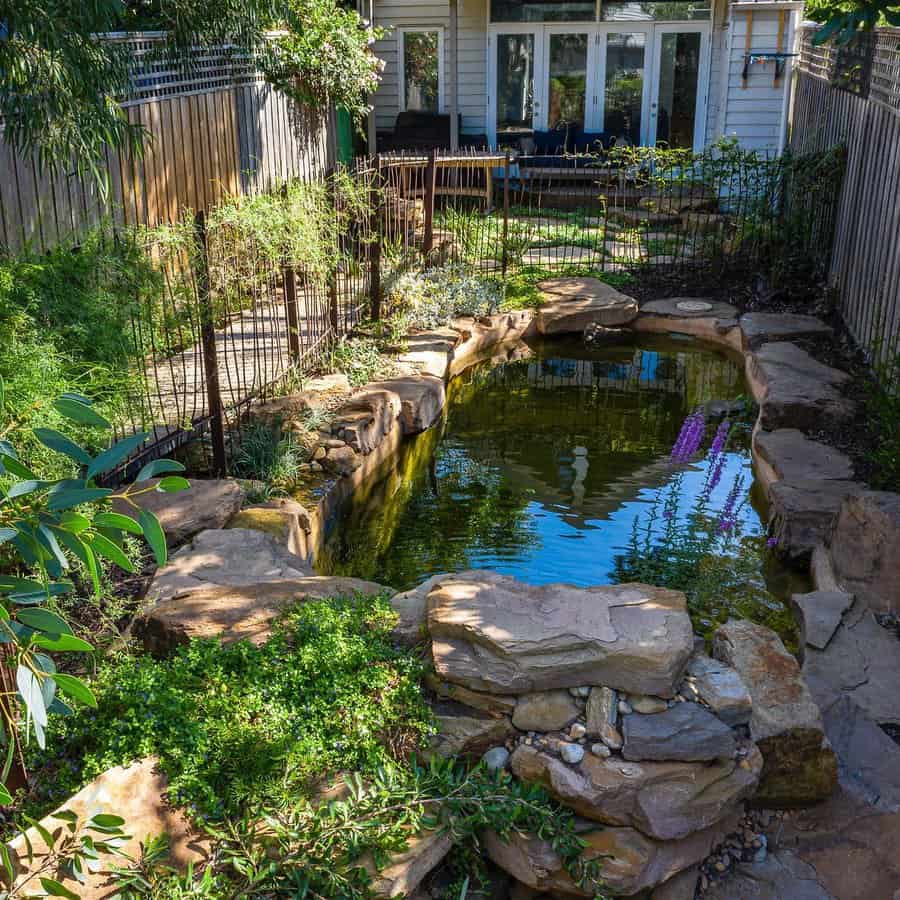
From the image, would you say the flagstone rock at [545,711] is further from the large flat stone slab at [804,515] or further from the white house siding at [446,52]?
the white house siding at [446,52]

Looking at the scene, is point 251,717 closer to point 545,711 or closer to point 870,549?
point 545,711

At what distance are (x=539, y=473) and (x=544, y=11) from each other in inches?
460

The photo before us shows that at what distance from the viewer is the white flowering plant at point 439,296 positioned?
880 centimetres

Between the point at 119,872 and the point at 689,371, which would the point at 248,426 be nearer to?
the point at 119,872

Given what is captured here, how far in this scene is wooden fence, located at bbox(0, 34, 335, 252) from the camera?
21.7ft

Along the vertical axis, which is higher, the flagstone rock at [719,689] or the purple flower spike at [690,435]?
the purple flower spike at [690,435]

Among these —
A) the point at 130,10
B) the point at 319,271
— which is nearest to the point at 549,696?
the point at 319,271

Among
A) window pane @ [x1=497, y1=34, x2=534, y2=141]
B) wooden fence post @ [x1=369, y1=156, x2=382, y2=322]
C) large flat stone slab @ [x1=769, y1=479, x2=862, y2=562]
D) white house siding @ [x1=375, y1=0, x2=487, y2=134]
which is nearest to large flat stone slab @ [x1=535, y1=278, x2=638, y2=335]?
wooden fence post @ [x1=369, y1=156, x2=382, y2=322]

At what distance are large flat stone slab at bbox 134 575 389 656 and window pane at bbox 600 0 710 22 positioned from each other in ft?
46.2

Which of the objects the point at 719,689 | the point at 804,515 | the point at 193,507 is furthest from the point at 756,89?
the point at 719,689

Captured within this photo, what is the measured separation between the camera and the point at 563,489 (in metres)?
6.39

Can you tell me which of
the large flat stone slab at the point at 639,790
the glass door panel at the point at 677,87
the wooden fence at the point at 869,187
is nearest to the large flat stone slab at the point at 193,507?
the large flat stone slab at the point at 639,790

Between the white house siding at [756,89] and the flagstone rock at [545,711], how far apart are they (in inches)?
503

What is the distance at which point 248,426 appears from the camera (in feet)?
19.5
